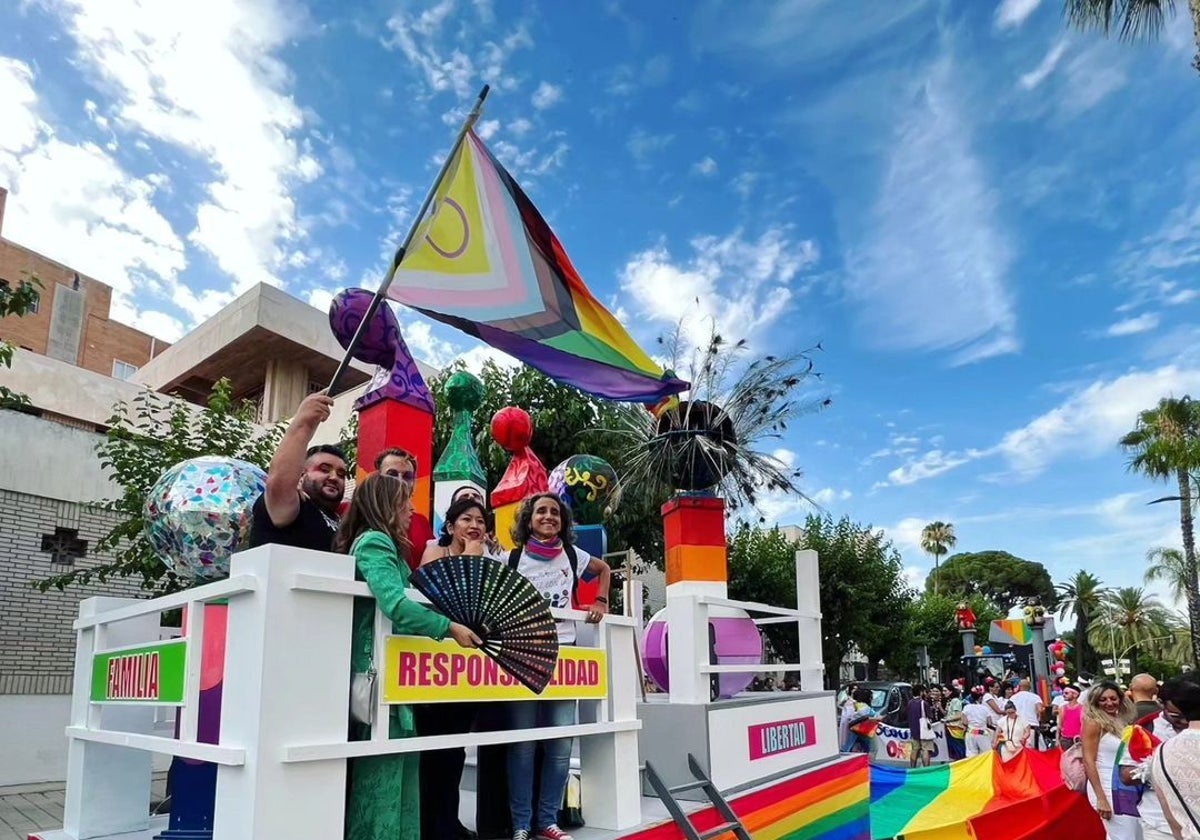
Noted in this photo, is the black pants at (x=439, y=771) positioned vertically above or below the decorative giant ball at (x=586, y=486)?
below

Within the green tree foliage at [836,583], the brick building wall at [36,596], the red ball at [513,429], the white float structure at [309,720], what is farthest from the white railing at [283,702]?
the green tree foliage at [836,583]

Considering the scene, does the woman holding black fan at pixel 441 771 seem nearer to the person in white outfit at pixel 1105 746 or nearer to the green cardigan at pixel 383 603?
the green cardigan at pixel 383 603

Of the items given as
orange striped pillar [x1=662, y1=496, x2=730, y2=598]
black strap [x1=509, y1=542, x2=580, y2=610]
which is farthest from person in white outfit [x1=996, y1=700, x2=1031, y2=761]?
black strap [x1=509, y1=542, x2=580, y2=610]

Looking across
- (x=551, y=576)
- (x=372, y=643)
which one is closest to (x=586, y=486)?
(x=551, y=576)

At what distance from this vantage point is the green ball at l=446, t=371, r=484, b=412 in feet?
27.2

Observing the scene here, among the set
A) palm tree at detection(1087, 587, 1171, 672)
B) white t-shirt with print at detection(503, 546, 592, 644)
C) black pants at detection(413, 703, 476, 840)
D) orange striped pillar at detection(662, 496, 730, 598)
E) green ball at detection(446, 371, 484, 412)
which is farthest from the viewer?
palm tree at detection(1087, 587, 1171, 672)

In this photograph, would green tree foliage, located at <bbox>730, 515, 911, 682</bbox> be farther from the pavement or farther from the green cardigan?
the green cardigan

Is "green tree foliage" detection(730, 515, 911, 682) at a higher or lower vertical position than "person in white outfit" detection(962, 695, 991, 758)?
higher

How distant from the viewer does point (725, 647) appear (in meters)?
6.48

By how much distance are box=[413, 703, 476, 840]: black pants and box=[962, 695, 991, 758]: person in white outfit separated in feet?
44.2

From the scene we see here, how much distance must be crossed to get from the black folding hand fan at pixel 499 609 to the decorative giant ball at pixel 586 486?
16.2 ft

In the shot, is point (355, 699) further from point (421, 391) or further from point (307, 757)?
point (421, 391)

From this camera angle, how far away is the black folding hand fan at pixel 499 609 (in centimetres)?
316

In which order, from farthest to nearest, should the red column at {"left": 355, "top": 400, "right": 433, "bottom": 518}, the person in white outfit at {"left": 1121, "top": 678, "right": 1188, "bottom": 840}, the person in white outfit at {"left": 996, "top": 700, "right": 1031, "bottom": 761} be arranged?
the person in white outfit at {"left": 996, "top": 700, "right": 1031, "bottom": 761} → the red column at {"left": 355, "top": 400, "right": 433, "bottom": 518} → the person in white outfit at {"left": 1121, "top": 678, "right": 1188, "bottom": 840}
